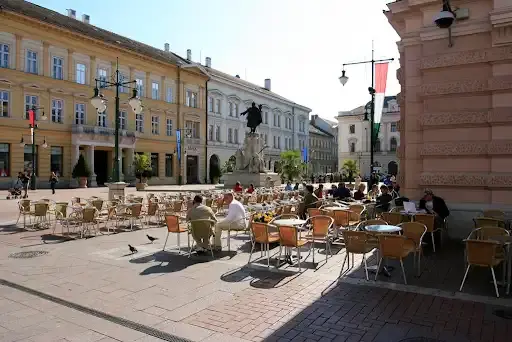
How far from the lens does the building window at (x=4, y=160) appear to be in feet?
115

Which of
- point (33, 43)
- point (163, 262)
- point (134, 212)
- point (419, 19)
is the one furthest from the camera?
point (33, 43)

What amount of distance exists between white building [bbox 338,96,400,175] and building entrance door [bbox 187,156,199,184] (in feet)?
128

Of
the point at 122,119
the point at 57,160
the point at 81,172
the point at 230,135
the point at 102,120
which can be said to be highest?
the point at 122,119

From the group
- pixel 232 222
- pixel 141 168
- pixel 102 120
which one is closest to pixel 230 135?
pixel 102 120

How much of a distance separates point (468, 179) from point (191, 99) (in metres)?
47.6

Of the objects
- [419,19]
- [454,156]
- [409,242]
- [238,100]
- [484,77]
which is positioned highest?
[238,100]

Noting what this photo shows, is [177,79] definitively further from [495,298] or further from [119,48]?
[495,298]

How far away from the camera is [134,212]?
513 inches

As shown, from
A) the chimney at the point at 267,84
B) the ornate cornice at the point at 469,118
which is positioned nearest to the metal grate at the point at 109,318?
the ornate cornice at the point at 469,118

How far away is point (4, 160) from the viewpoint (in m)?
35.2

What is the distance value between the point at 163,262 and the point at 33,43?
35.5m

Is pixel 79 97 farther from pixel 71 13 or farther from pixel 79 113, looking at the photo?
pixel 71 13

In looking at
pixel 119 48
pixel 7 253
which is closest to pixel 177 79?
pixel 119 48

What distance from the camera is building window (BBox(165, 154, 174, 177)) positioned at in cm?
5172
